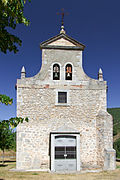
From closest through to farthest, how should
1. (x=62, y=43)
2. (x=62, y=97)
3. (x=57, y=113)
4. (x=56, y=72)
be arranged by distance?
(x=57, y=113) → (x=62, y=97) → (x=56, y=72) → (x=62, y=43)

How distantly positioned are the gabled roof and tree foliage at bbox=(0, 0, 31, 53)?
9.37 meters

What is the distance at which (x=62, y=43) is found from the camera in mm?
15984

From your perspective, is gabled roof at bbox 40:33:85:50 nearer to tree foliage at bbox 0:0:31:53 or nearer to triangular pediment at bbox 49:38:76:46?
triangular pediment at bbox 49:38:76:46

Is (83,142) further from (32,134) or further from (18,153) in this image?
(18,153)

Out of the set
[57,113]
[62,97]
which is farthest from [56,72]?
[57,113]

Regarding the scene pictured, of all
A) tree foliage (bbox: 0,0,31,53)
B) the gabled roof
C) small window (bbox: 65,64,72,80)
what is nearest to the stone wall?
small window (bbox: 65,64,72,80)

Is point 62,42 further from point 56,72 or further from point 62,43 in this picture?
point 56,72

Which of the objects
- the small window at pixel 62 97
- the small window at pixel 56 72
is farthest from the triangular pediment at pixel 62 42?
the small window at pixel 62 97

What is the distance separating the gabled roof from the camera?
1566cm

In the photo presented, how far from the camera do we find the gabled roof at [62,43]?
51.4ft

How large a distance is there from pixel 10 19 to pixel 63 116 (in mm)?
9732

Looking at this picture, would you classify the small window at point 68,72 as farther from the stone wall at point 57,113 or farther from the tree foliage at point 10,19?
the tree foliage at point 10,19

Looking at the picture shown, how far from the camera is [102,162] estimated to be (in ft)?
45.6

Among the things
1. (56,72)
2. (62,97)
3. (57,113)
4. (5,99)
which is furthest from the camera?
(56,72)
